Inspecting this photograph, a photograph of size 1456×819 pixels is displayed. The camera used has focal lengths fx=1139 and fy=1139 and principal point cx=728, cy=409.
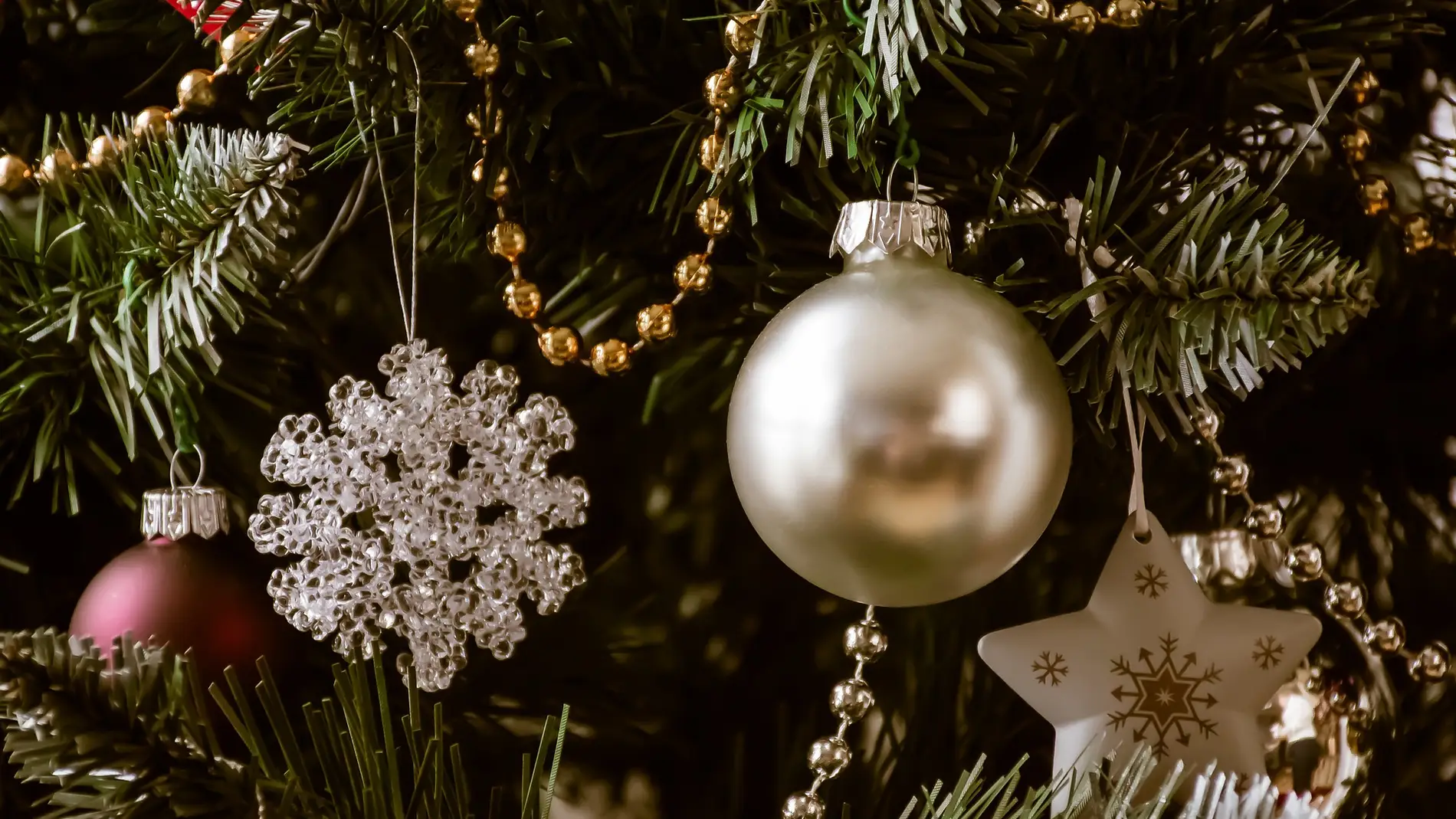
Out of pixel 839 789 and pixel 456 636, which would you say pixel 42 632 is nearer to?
pixel 456 636

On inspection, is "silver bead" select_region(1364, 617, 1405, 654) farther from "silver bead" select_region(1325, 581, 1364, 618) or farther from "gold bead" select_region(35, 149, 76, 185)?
"gold bead" select_region(35, 149, 76, 185)

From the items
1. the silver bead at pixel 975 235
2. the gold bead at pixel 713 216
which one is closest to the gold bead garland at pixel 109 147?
the gold bead at pixel 713 216

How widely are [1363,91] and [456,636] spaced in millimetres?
463

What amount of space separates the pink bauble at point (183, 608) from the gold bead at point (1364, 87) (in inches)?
20.9

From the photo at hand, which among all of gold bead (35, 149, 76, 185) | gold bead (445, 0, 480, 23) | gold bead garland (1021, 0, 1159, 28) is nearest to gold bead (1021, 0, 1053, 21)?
gold bead garland (1021, 0, 1159, 28)

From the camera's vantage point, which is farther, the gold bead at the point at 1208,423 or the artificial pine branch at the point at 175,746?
the gold bead at the point at 1208,423

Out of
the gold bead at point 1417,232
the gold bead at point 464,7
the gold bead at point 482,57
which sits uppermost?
the gold bead at point 464,7

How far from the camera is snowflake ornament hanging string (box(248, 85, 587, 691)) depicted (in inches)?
18.1

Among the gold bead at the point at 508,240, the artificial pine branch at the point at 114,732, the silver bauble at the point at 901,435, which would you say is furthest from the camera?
the gold bead at the point at 508,240

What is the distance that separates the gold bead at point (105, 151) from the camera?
0.50 m

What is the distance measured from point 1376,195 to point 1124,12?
0.16 metres

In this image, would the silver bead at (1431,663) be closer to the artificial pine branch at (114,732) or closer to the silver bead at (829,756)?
the silver bead at (829,756)

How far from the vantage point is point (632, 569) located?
2.02 feet

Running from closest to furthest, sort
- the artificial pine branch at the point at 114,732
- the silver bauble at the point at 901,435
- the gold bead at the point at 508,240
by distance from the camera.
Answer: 1. the artificial pine branch at the point at 114,732
2. the silver bauble at the point at 901,435
3. the gold bead at the point at 508,240
